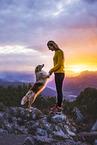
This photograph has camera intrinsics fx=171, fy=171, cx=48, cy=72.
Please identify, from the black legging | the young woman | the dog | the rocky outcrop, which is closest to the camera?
the dog

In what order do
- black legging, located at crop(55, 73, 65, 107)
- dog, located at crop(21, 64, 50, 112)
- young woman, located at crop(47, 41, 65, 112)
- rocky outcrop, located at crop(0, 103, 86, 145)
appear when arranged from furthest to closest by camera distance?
rocky outcrop, located at crop(0, 103, 86, 145), black legging, located at crop(55, 73, 65, 107), young woman, located at crop(47, 41, 65, 112), dog, located at crop(21, 64, 50, 112)

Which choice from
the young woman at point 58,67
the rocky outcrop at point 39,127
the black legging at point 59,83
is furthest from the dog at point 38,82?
the rocky outcrop at point 39,127

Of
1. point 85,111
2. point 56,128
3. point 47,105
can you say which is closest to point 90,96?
point 85,111

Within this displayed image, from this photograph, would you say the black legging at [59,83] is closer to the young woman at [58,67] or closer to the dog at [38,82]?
the young woman at [58,67]

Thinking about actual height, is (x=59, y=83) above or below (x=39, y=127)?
above

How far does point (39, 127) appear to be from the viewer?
30.0 ft

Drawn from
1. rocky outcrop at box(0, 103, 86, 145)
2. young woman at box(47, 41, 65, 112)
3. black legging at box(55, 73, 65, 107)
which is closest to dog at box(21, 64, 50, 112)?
young woman at box(47, 41, 65, 112)

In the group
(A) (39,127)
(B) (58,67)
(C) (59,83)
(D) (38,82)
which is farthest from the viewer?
(A) (39,127)

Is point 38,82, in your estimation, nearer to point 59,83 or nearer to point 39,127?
point 59,83

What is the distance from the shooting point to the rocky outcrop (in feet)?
23.2

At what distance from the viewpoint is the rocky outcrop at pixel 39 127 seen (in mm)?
7066

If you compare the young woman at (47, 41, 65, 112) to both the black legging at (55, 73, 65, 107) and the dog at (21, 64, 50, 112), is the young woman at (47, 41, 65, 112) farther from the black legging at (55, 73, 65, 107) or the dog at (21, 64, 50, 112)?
the dog at (21, 64, 50, 112)

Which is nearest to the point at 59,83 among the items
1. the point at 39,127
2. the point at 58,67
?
the point at 58,67

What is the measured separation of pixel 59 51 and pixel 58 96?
1.81m
